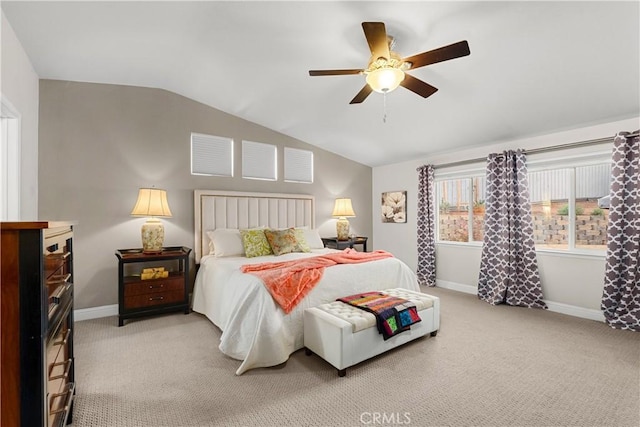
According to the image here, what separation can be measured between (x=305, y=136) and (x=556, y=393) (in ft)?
14.2

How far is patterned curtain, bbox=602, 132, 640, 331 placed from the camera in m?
3.15

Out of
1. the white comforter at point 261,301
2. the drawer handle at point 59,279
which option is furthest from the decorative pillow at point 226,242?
the drawer handle at point 59,279

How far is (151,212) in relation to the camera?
11.7ft

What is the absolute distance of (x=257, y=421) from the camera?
6.02 ft

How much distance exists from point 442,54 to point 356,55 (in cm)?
102

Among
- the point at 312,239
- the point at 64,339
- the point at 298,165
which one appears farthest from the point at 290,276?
the point at 298,165

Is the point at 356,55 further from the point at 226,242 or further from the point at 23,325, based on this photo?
the point at 23,325

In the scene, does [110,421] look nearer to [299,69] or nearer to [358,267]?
[358,267]

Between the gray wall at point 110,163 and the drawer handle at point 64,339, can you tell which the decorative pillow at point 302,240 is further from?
the drawer handle at point 64,339

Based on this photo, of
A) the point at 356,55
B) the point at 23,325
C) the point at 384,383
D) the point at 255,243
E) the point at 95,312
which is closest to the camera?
the point at 23,325

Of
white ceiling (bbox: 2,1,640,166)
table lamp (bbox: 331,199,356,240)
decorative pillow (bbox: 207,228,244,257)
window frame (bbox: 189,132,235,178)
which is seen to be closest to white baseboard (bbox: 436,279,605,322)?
white ceiling (bbox: 2,1,640,166)

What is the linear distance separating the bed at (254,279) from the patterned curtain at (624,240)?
6.64 feet

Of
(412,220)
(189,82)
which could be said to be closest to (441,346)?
(412,220)

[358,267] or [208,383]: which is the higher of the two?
[358,267]
